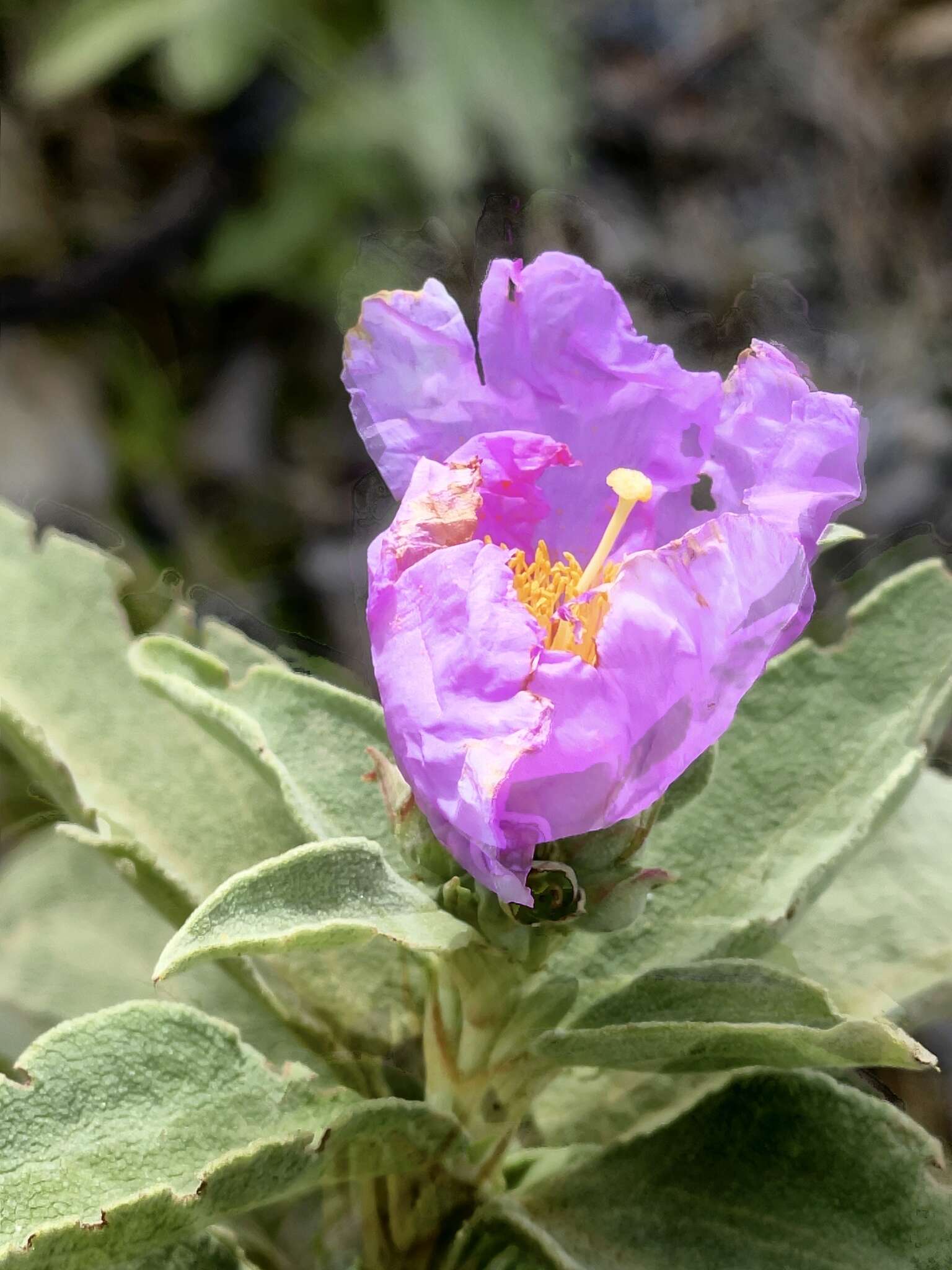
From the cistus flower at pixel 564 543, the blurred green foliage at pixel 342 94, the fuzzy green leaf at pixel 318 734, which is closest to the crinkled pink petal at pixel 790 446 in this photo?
the cistus flower at pixel 564 543

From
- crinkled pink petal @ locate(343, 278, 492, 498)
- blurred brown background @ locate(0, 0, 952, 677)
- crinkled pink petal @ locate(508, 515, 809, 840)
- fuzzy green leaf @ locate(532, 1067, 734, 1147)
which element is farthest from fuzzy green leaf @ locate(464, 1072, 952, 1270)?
blurred brown background @ locate(0, 0, 952, 677)

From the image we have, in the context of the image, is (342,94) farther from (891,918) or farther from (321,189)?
(891,918)

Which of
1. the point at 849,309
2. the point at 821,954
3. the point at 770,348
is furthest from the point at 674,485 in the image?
the point at 849,309

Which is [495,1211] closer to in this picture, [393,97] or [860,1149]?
[860,1149]

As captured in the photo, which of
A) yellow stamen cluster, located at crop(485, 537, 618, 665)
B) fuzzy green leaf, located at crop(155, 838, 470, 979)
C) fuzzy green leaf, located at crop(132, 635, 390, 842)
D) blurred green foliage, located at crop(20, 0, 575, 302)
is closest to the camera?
fuzzy green leaf, located at crop(155, 838, 470, 979)

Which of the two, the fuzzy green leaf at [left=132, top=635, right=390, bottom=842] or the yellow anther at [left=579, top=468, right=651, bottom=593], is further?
the fuzzy green leaf at [left=132, top=635, right=390, bottom=842]

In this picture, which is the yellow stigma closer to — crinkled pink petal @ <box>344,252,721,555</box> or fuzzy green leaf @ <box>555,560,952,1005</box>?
crinkled pink petal @ <box>344,252,721,555</box>

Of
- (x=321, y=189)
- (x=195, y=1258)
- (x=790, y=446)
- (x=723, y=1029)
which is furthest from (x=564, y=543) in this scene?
(x=321, y=189)
